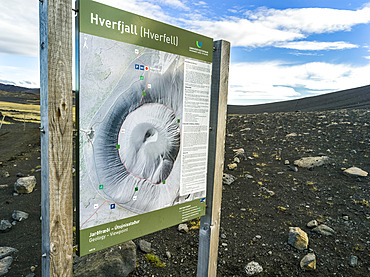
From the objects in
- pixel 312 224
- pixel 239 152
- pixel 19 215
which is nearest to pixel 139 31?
pixel 312 224

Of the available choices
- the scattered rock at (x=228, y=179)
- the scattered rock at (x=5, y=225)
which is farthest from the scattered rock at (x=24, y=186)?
the scattered rock at (x=228, y=179)

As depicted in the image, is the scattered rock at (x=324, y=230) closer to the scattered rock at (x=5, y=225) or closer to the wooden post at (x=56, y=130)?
the wooden post at (x=56, y=130)

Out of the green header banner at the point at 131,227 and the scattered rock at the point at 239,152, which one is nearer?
the green header banner at the point at 131,227

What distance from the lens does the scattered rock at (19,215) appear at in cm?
610

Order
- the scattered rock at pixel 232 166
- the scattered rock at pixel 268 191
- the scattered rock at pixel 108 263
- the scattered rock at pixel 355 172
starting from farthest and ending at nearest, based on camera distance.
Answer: the scattered rock at pixel 232 166
the scattered rock at pixel 355 172
the scattered rock at pixel 268 191
the scattered rock at pixel 108 263

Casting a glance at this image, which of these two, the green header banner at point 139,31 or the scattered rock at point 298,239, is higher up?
the green header banner at point 139,31

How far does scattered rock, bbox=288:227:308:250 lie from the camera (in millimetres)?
4875

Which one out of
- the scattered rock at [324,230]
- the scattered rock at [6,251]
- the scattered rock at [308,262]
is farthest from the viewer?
the scattered rock at [324,230]

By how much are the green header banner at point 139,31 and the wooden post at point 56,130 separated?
168 millimetres

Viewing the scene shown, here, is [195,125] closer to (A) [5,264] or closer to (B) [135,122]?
(B) [135,122]

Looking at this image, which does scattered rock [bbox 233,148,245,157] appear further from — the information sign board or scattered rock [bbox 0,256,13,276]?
scattered rock [bbox 0,256,13,276]

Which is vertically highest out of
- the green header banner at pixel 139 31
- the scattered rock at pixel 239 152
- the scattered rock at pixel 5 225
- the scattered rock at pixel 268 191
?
the green header banner at pixel 139 31

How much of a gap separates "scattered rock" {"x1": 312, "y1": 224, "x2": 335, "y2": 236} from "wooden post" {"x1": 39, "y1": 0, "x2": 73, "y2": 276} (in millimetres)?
4881

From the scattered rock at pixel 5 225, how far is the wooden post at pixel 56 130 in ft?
14.3
